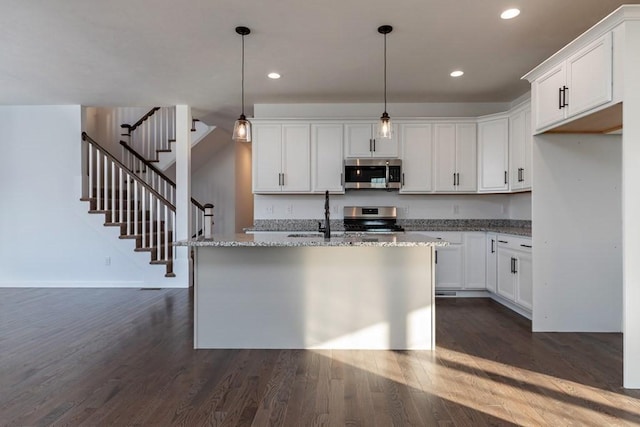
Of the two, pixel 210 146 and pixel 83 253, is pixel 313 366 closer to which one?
pixel 83 253

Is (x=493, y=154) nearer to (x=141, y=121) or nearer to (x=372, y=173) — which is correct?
(x=372, y=173)

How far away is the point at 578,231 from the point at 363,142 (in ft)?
8.77

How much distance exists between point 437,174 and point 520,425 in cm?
354

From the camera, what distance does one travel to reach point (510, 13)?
2867 millimetres

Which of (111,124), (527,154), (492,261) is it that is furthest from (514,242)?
(111,124)

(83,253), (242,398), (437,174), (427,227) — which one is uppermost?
(437,174)

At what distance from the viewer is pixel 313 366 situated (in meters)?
2.65

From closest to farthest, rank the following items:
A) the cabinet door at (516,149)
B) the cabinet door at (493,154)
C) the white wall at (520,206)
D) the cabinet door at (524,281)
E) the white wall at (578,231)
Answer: the white wall at (578,231), the cabinet door at (524,281), the cabinet door at (516,149), the cabinet door at (493,154), the white wall at (520,206)

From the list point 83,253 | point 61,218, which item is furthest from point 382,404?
point 61,218

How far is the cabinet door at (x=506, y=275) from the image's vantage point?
13.4 feet

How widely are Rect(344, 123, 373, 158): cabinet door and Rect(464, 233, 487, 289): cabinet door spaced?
171cm

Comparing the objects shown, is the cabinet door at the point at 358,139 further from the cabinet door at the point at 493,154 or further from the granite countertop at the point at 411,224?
the cabinet door at the point at 493,154

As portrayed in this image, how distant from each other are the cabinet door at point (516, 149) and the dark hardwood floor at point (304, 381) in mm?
1803

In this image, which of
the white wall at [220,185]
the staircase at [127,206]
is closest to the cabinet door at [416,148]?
the staircase at [127,206]
